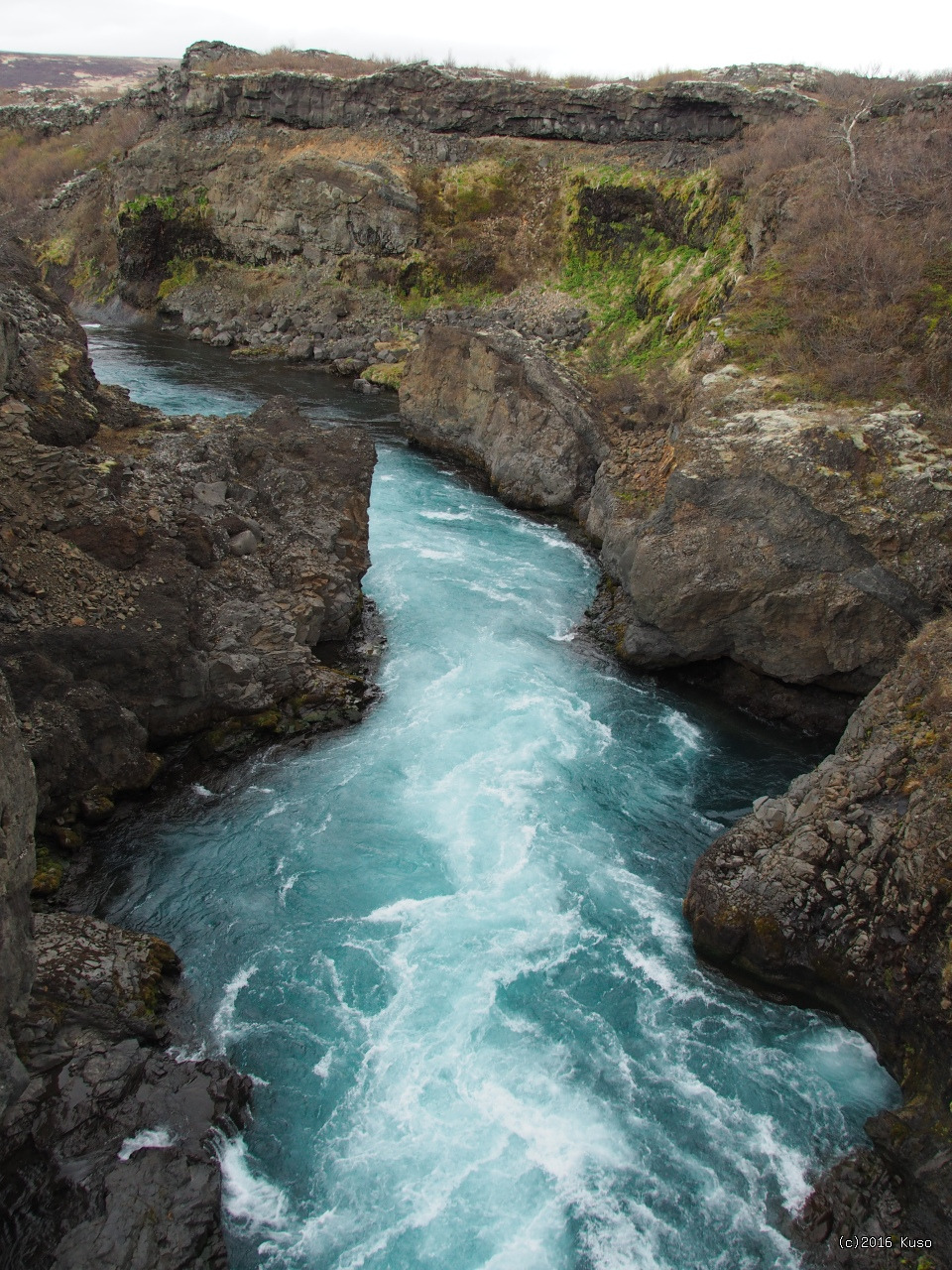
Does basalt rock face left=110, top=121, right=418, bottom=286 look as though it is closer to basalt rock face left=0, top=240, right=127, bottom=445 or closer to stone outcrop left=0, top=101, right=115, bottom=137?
stone outcrop left=0, top=101, right=115, bottom=137

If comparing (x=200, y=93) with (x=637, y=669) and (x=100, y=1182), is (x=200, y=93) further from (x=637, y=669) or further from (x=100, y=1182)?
(x=100, y=1182)

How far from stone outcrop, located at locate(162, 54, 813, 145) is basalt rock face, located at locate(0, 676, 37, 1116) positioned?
47139 mm

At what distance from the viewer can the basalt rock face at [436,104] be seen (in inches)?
1801

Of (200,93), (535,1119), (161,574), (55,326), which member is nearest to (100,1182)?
(535,1119)

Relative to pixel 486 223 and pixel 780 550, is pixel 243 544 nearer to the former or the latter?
pixel 780 550

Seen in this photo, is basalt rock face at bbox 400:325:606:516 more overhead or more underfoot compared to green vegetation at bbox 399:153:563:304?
more underfoot

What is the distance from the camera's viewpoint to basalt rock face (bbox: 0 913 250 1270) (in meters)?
8.69

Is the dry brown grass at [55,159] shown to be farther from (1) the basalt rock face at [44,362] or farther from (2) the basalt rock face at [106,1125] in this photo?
(2) the basalt rock face at [106,1125]

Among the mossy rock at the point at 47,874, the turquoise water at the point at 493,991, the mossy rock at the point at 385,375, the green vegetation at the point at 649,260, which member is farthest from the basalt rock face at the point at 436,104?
the mossy rock at the point at 47,874

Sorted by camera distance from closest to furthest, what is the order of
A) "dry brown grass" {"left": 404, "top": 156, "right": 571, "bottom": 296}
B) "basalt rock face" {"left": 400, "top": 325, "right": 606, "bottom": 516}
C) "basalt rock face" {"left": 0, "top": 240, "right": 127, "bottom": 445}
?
"basalt rock face" {"left": 0, "top": 240, "right": 127, "bottom": 445}, "basalt rock face" {"left": 400, "top": 325, "right": 606, "bottom": 516}, "dry brown grass" {"left": 404, "top": 156, "right": 571, "bottom": 296}

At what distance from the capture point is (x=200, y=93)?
51125 millimetres

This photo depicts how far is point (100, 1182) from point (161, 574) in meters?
10.6

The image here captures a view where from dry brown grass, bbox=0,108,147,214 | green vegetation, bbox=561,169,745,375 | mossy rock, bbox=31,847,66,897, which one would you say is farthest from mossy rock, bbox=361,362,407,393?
mossy rock, bbox=31,847,66,897

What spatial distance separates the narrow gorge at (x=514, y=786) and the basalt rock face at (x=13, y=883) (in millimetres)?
58
